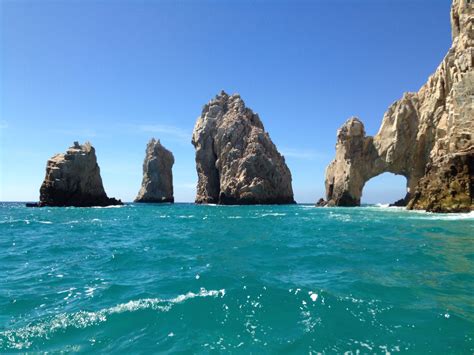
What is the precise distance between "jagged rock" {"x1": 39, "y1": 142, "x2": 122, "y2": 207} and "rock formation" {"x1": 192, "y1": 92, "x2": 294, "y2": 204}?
37.6 m

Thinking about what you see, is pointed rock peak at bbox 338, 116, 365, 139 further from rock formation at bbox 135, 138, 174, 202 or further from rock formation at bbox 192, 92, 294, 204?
rock formation at bbox 135, 138, 174, 202

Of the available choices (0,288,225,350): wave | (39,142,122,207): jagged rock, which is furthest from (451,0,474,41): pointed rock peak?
(39,142,122,207): jagged rock

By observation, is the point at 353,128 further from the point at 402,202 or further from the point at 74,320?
the point at 74,320

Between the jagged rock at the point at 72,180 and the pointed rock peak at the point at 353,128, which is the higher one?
the pointed rock peak at the point at 353,128

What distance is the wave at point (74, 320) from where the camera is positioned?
766cm

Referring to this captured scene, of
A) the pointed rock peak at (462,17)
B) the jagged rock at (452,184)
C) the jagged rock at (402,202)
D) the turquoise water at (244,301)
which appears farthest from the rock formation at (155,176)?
the turquoise water at (244,301)

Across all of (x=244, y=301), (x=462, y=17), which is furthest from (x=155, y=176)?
(x=244, y=301)

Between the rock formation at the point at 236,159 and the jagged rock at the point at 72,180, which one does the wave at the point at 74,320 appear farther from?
the rock formation at the point at 236,159

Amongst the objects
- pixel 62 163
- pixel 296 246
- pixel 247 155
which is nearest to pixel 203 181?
pixel 247 155

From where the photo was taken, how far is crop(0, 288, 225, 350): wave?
766 centimetres

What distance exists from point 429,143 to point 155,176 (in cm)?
A: 10077

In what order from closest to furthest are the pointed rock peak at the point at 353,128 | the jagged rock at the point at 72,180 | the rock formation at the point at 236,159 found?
the pointed rock peak at the point at 353,128
the jagged rock at the point at 72,180
the rock formation at the point at 236,159

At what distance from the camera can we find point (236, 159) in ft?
373

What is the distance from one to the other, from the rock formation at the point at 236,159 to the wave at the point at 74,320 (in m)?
98.5
